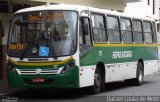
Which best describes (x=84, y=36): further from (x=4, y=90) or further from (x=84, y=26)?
(x=4, y=90)

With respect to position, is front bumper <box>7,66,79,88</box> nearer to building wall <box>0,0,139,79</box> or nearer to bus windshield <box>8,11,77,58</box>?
bus windshield <box>8,11,77,58</box>

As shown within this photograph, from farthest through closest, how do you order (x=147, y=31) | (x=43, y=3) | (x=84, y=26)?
(x=147, y=31)
(x=43, y=3)
(x=84, y=26)

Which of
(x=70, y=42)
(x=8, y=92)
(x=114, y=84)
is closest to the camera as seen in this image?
(x=70, y=42)

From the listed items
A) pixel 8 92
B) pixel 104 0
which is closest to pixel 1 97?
pixel 8 92

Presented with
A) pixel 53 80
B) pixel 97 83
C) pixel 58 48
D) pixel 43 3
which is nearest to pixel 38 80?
pixel 53 80

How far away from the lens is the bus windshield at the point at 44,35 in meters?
15.6

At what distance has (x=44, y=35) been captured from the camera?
1585cm

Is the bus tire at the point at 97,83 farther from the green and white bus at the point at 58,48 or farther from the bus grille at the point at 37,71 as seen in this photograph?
the bus grille at the point at 37,71

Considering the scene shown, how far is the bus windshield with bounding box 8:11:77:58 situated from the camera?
15570 millimetres

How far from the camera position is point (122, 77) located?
19.7 meters

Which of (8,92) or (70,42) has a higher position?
(70,42)

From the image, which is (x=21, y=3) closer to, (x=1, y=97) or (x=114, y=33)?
(x=114, y=33)

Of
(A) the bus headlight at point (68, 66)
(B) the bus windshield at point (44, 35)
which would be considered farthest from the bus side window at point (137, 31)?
(A) the bus headlight at point (68, 66)

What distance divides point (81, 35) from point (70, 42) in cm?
62
